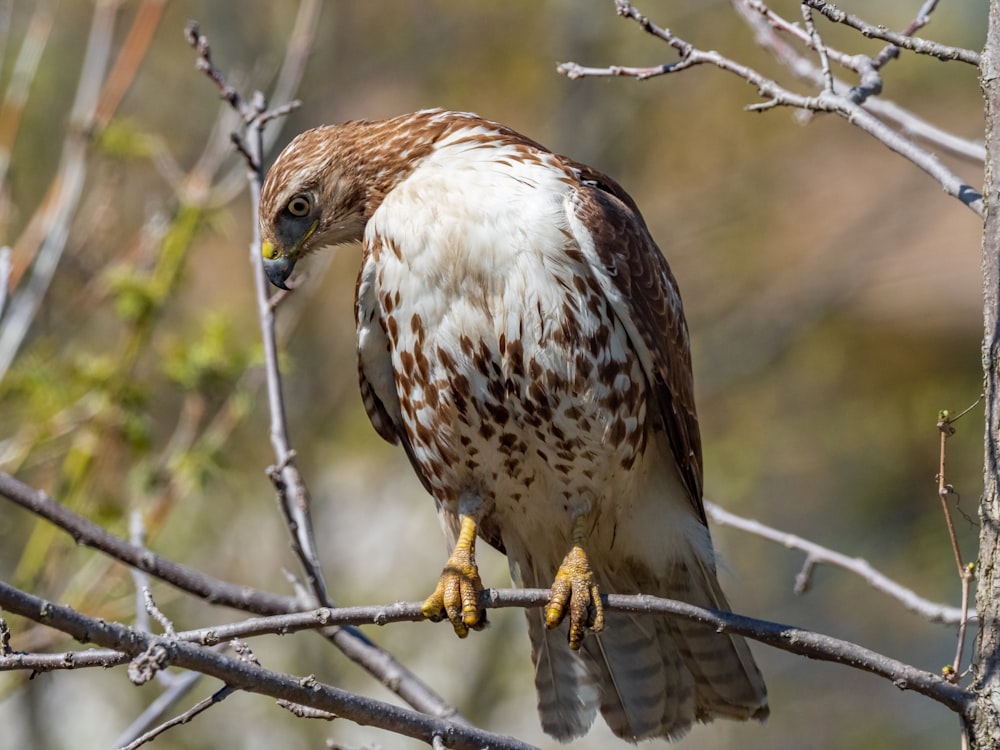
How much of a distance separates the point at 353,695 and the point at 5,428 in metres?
3.68

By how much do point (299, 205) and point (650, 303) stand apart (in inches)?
38.3

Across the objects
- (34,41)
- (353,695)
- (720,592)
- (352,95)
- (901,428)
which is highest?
(352,95)

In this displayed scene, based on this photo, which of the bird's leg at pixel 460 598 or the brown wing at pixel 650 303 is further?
the brown wing at pixel 650 303

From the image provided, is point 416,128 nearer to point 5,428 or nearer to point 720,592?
point 720,592

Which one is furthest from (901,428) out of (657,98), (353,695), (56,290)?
(353,695)

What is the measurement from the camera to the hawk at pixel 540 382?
3.05 m

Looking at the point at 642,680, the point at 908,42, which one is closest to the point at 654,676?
the point at 642,680

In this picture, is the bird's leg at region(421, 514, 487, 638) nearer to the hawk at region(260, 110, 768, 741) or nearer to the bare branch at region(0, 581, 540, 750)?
the hawk at region(260, 110, 768, 741)

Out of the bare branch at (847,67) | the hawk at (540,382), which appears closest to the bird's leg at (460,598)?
the hawk at (540,382)

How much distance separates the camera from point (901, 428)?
11.3m

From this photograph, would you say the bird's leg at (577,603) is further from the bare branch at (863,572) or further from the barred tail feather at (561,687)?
the barred tail feather at (561,687)

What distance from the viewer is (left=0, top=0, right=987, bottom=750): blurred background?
7266mm

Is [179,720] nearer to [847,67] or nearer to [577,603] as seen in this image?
[577,603]

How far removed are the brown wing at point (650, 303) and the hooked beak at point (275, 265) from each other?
0.80 m
